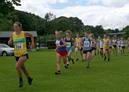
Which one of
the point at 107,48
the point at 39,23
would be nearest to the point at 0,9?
the point at 107,48

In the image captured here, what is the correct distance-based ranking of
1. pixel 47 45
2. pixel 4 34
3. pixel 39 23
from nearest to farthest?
pixel 4 34 < pixel 47 45 < pixel 39 23

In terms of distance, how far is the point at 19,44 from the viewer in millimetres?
15266

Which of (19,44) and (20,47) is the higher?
(19,44)

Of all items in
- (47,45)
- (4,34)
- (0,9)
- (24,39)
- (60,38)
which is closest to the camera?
(24,39)

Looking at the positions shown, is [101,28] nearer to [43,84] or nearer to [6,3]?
[6,3]

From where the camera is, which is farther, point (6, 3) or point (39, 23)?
point (39, 23)

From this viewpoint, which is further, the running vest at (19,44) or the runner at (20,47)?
the running vest at (19,44)

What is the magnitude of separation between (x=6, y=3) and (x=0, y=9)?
1348mm

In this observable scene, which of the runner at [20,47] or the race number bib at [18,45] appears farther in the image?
the race number bib at [18,45]

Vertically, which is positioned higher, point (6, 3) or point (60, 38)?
point (6, 3)

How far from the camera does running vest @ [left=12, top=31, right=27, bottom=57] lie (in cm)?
1512

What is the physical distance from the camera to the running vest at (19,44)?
15125 mm

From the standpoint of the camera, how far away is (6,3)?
59406 mm

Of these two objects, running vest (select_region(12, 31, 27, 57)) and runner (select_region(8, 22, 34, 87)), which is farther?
running vest (select_region(12, 31, 27, 57))
